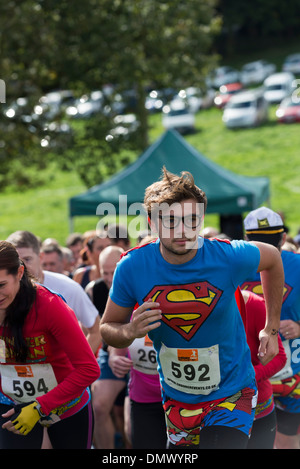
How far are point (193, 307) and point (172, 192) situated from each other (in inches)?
20.2

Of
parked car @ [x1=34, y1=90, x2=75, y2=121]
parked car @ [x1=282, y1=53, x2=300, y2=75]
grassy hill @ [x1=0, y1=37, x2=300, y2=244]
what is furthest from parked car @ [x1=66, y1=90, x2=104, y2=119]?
parked car @ [x1=282, y1=53, x2=300, y2=75]

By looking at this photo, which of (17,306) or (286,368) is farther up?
(17,306)

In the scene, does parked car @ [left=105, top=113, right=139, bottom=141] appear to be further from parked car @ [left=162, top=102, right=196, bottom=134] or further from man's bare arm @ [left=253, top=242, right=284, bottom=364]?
parked car @ [left=162, top=102, right=196, bottom=134]

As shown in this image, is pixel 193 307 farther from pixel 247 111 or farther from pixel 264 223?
pixel 247 111

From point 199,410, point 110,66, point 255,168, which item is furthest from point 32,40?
point 255,168

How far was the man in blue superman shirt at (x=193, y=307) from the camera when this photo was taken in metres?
3.01

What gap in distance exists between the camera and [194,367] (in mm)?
3105

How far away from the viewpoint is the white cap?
4.06m

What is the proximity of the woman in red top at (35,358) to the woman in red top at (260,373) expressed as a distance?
2.78 ft

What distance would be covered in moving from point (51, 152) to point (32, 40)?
2247 millimetres

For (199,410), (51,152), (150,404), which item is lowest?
(150,404)

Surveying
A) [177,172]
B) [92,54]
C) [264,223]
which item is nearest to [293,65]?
[92,54]

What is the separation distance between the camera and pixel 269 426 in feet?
12.0

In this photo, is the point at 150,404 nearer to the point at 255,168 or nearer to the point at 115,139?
the point at 115,139
